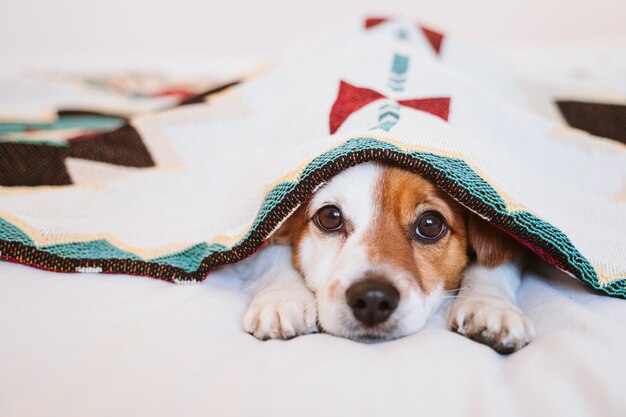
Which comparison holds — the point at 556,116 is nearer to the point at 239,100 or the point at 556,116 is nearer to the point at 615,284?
the point at 615,284

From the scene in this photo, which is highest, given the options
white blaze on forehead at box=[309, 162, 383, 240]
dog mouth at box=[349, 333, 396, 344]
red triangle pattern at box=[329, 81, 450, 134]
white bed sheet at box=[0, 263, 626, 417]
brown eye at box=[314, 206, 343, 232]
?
red triangle pattern at box=[329, 81, 450, 134]

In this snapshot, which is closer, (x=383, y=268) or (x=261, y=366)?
(x=261, y=366)

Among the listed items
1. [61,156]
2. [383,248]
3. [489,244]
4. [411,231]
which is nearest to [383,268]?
[383,248]

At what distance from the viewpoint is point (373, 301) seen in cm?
99

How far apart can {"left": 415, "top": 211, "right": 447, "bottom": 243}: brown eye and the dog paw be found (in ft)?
0.75

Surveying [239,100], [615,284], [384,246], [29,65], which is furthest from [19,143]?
[29,65]

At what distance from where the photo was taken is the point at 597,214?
1.20m

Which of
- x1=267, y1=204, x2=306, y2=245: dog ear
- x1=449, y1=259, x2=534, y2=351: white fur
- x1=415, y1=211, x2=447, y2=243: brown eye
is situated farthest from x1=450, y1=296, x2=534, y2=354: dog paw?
x1=267, y1=204, x2=306, y2=245: dog ear

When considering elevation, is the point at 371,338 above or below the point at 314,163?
below

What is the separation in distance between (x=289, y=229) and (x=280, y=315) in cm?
42

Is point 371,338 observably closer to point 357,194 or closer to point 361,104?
point 357,194

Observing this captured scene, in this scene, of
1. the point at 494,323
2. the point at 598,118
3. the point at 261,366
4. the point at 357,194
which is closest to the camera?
the point at 261,366

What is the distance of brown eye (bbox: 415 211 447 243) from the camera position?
48.6 inches

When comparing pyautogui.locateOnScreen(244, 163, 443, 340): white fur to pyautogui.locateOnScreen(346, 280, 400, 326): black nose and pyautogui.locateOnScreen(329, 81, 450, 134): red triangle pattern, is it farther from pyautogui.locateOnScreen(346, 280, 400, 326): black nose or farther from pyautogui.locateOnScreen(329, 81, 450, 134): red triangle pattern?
pyautogui.locateOnScreen(329, 81, 450, 134): red triangle pattern
